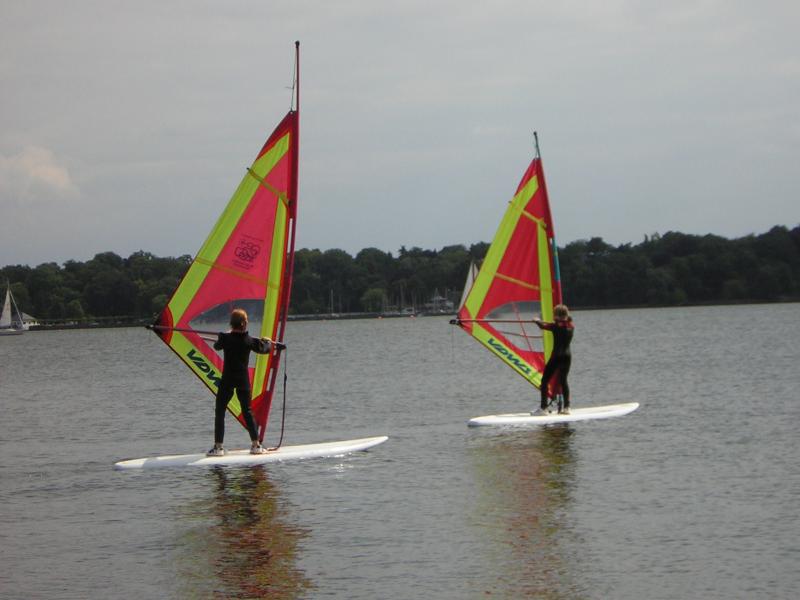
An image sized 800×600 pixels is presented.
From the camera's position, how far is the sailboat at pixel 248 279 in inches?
568

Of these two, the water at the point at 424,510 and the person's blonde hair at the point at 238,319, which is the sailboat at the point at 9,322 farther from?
the person's blonde hair at the point at 238,319

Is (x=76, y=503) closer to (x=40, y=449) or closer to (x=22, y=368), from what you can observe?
(x=40, y=449)

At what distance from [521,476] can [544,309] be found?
698cm

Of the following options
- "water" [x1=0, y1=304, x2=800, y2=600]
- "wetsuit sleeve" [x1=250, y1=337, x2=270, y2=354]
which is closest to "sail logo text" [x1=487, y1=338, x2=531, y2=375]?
"water" [x1=0, y1=304, x2=800, y2=600]

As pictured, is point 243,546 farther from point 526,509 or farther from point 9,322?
point 9,322

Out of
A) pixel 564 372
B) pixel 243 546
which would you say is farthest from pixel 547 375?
pixel 243 546

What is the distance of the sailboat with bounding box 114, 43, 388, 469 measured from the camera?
14.4m

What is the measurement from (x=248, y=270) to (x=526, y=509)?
4.82 m

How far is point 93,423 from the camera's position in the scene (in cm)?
2302

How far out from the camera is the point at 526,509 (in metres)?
11.6

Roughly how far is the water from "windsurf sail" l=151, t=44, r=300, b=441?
1277 mm

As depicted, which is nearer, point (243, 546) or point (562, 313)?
point (243, 546)

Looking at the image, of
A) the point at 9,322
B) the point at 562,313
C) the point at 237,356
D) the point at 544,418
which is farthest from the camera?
the point at 9,322

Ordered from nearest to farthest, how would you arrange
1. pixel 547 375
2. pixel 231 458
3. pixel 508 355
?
pixel 231 458 → pixel 547 375 → pixel 508 355
